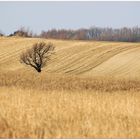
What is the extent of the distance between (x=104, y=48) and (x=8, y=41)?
18.8m

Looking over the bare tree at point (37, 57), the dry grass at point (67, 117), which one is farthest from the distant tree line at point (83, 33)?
the dry grass at point (67, 117)

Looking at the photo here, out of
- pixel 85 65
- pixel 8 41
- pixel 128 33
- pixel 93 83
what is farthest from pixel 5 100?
pixel 128 33

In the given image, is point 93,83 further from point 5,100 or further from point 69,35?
point 69,35

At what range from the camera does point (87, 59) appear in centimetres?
5056

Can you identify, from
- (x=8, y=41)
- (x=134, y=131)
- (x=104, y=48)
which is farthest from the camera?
(x=8, y=41)

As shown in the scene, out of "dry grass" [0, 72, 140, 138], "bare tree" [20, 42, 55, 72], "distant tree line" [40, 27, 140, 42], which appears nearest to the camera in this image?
"dry grass" [0, 72, 140, 138]

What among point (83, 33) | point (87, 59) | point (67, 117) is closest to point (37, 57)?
point (87, 59)

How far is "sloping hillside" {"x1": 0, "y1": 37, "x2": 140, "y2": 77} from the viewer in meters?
44.8

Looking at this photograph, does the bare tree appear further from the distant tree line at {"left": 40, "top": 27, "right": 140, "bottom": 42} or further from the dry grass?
the distant tree line at {"left": 40, "top": 27, "right": 140, "bottom": 42}

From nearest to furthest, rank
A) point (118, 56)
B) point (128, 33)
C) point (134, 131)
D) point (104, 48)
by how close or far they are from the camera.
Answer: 1. point (134, 131)
2. point (118, 56)
3. point (104, 48)
4. point (128, 33)

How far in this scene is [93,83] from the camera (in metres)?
22.4

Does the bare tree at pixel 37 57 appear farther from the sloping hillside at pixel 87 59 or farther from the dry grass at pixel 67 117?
the dry grass at pixel 67 117

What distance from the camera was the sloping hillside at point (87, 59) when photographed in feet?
147

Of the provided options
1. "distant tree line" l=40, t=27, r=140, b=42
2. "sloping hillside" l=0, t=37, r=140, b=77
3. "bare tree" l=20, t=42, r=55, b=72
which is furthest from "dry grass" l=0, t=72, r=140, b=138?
"distant tree line" l=40, t=27, r=140, b=42
